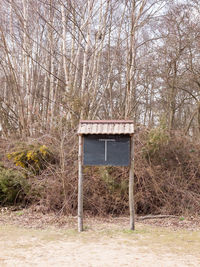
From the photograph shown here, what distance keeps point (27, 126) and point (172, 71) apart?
816cm

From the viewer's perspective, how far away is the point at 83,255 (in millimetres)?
5422

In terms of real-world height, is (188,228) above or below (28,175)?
below

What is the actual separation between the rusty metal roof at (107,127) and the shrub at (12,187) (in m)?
2.95

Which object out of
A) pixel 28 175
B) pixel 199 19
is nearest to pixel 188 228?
pixel 28 175

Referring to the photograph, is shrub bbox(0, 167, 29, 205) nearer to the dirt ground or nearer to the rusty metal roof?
the dirt ground

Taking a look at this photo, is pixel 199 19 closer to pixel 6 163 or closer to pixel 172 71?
pixel 172 71

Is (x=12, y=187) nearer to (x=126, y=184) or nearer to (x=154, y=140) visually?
(x=126, y=184)

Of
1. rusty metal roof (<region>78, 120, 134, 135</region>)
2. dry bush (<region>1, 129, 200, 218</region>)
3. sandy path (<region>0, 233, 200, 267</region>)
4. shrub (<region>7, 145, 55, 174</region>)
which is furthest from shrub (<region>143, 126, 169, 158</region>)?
sandy path (<region>0, 233, 200, 267</region>)

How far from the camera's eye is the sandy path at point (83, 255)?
5031mm

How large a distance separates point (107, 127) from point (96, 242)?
2403mm

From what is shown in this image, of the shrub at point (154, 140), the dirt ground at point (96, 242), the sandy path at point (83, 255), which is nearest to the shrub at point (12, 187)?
the dirt ground at point (96, 242)

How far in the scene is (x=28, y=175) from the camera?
9.60m

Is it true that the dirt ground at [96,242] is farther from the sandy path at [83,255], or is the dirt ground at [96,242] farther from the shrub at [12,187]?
the shrub at [12,187]

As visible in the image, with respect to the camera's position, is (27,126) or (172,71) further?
(172,71)
